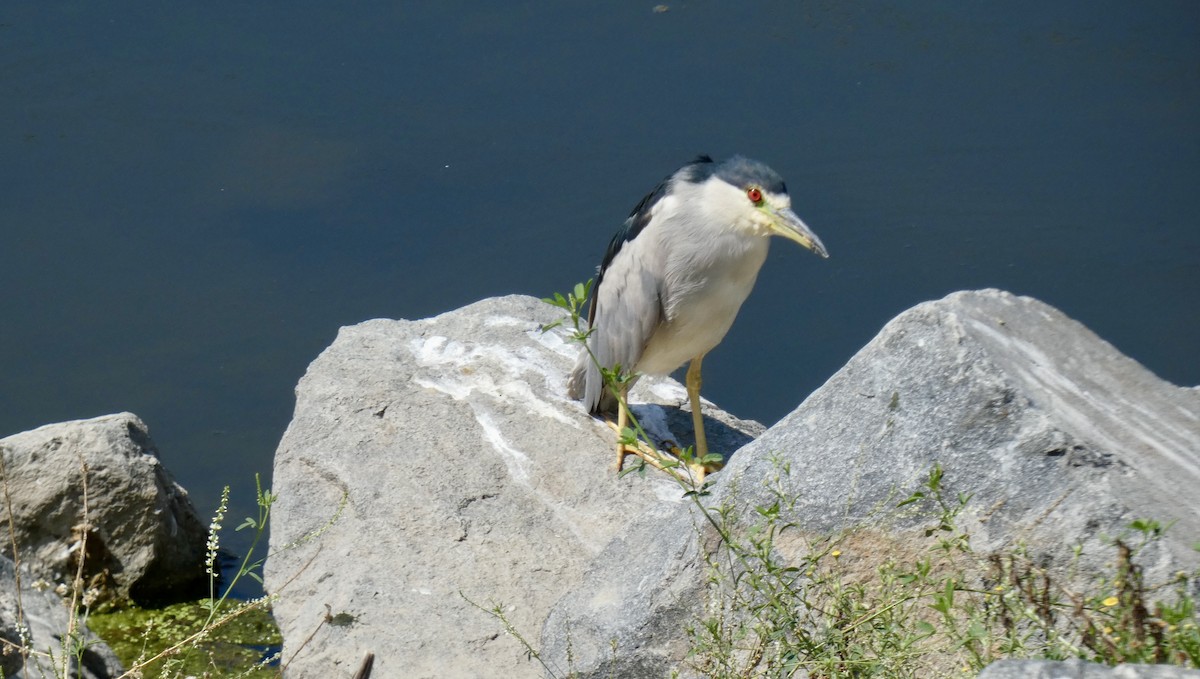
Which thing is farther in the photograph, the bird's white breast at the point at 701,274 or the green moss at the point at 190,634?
the bird's white breast at the point at 701,274

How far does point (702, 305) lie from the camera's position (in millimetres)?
4949

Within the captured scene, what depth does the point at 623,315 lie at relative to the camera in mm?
5102

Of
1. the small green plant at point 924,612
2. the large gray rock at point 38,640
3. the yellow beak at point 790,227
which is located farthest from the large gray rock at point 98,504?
the small green plant at point 924,612

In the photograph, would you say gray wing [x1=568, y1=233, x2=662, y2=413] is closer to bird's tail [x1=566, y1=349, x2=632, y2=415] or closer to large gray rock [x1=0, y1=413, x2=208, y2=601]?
bird's tail [x1=566, y1=349, x2=632, y2=415]

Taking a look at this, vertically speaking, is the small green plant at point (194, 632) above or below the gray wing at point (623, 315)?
below

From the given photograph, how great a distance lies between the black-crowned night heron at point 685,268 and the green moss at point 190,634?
152 centimetres

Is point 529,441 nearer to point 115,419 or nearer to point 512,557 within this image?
point 512,557

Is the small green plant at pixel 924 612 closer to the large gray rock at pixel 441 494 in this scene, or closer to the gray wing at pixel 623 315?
the large gray rock at pixel 441 494

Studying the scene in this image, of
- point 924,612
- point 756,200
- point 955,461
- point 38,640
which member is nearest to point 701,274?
point 756,200

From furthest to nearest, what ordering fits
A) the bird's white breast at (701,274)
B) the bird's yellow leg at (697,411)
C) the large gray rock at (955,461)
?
the bird's yellow leg at (697,411) < the bird's white breast at (701,274) < the large gray rock at (955,461)

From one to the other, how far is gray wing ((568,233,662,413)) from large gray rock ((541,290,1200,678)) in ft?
5.20

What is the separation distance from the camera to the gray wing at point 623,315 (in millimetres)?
4961

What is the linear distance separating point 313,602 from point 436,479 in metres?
0.63

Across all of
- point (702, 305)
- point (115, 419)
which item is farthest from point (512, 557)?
point (115, 419)
